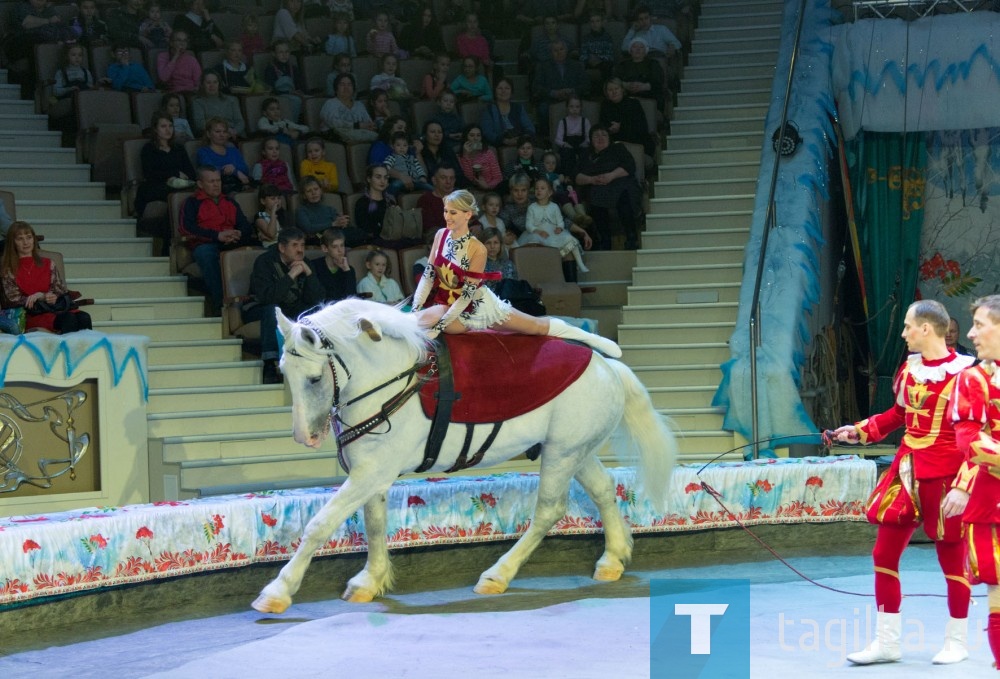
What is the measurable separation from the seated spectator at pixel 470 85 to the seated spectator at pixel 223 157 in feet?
8.97

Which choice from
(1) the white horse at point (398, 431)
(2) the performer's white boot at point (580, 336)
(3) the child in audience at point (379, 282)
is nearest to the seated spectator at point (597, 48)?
(3) the child in audience at point (379, 282)

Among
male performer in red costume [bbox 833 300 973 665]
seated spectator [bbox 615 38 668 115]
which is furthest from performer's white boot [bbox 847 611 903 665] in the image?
seated spectator [bbox 615 38 668 115]

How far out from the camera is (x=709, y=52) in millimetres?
12945

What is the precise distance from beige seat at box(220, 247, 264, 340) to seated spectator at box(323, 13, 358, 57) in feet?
12.5

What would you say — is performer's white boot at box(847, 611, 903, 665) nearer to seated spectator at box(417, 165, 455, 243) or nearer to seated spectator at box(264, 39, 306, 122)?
seated spectator at box(417, 165, 455, 243)

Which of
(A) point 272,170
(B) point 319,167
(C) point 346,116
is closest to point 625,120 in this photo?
(C) point 346,116

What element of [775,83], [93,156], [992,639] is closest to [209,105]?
[93,156]

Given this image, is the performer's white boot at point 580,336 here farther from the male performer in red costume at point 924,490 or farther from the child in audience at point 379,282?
the child in audience at point 379,282

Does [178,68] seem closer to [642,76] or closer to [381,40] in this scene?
[381,40]

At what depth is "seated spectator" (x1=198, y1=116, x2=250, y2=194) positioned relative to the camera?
10.4 metres

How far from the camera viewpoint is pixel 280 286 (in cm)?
898

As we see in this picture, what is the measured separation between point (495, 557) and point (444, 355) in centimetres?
133

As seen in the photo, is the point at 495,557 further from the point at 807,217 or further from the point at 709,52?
the point at 709,52

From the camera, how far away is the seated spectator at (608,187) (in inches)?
438
